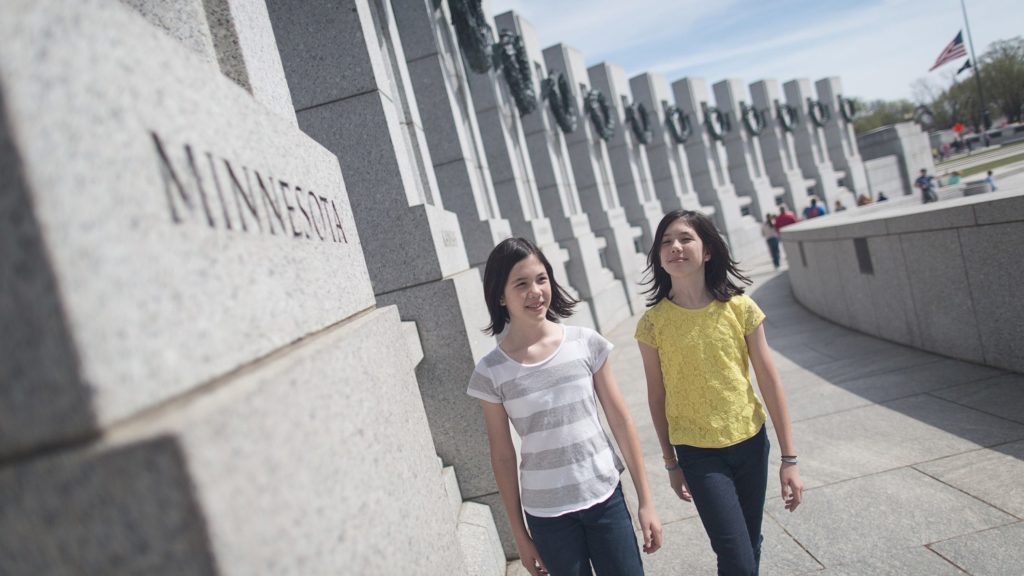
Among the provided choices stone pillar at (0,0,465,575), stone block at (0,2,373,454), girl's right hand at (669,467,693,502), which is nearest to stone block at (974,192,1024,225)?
girl's right hand at (669,467,693,502)

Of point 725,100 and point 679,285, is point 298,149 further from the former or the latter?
point 725,100

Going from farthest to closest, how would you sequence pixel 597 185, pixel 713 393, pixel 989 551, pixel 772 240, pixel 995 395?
pixel 772 240, pixel 597 185, pixel 995 395, pixel 989 551, pixel 713 393

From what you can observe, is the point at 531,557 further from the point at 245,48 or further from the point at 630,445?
the point at 245,48

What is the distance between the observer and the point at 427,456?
7.27 ft

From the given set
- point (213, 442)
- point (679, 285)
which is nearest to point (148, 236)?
point (213, 442)

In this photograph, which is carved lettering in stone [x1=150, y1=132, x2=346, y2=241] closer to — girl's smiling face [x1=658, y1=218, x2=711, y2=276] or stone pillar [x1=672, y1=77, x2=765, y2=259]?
girl's smiling face [x1=658, y1=218, x2=711, y2=276]

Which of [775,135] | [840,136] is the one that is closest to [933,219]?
[775,135]

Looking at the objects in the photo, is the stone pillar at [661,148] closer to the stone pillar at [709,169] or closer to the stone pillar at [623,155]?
the stone pillar at [709,169]

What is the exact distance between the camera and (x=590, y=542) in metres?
A: 2.57

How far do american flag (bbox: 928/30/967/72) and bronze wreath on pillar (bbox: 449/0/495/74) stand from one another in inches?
1091

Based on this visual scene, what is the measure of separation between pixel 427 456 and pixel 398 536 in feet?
1.78

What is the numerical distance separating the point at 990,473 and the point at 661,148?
65.7 feet

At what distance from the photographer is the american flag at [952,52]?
30.2m

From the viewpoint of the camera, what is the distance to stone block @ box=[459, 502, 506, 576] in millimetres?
3611
